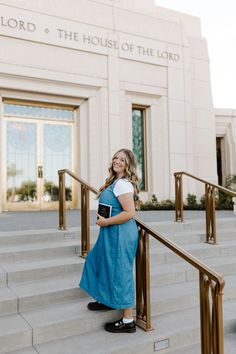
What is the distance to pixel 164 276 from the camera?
4469mm

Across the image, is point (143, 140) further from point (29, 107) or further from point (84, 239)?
point (84, 239)

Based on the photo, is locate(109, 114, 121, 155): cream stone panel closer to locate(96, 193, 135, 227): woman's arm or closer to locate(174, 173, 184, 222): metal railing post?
locate(174, 173, 184, 222): metal railing post

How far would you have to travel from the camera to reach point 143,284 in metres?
3.43

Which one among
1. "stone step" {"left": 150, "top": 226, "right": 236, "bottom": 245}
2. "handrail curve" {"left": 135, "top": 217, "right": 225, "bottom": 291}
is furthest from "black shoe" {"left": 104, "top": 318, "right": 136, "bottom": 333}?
"stone step" {"left": 150, "top": 226, "right": 236, "bottom": 245}

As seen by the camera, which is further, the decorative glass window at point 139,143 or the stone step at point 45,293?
the decorative glass window at point 139,143

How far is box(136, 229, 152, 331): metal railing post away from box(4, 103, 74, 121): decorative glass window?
25.7ft

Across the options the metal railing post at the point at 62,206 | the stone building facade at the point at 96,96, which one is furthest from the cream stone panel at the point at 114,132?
the metal railing post at the point at 62,206

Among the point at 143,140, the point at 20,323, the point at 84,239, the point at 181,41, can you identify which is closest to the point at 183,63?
the point at 181,41

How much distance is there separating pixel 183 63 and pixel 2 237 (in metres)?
9.95

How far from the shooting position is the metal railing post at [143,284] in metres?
3.38

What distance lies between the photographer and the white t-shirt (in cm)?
324

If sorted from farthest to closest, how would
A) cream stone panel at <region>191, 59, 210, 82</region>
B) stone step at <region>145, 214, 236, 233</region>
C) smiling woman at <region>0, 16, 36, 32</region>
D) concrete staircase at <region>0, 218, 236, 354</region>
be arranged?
1. cream stone panel at <region>191, 59, 210, 82</region>
2. smiling woman at <region>0, 16, 36, 32</region>
3. stone step at <region>145, 214, 236, 233</region>
4. concrete staircase at <region>0, 218, 236, 354</region>

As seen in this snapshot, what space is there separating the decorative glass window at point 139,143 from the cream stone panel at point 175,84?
1280 mm

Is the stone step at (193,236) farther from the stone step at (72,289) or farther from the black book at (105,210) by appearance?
the black book at (105,210)
